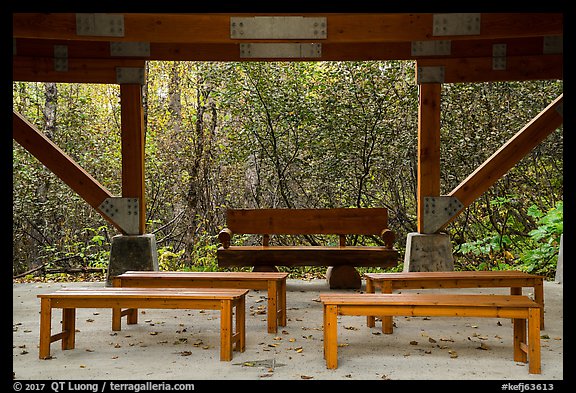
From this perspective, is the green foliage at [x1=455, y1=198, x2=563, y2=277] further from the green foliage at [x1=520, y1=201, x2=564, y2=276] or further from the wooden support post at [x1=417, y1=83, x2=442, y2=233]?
the wooden support post at [x1=417, y1=83, x2=442, y2=233]

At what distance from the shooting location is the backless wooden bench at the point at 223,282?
17.7ft

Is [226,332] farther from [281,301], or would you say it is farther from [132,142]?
[132,142]

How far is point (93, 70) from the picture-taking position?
763 centimetres

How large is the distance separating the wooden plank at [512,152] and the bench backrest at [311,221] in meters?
1.01

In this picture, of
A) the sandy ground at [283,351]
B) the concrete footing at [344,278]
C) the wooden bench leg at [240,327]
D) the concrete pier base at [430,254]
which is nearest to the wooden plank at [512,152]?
the concrete pier base at [430,254]

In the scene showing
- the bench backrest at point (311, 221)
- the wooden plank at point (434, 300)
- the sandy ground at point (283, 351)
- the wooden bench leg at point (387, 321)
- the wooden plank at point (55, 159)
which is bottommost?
the sandy ground at point (283, 351)

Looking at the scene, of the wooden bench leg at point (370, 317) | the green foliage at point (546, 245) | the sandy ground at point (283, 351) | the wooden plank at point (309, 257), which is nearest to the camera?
the sandy ground at point (283, 351)

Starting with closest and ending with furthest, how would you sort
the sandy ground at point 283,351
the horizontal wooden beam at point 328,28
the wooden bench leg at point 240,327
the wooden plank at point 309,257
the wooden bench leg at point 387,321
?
the sandy ground at point 283,351
the wooden bench leg at point 240,327
the wooden bench leg at point 387,321
the horizontal wooden beam at point 328,28
the wooden plank at point 309,257

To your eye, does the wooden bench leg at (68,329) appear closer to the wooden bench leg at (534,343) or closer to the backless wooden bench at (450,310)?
the backless wooden bench at (450,310)

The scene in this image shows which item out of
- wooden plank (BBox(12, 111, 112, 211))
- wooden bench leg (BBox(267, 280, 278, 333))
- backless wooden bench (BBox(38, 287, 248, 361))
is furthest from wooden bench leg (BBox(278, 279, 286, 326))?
wooden plank (BBox(12, 111, 112, 211))

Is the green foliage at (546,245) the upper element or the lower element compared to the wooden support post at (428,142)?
lower

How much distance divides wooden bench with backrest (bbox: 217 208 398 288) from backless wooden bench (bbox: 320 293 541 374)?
293cm
